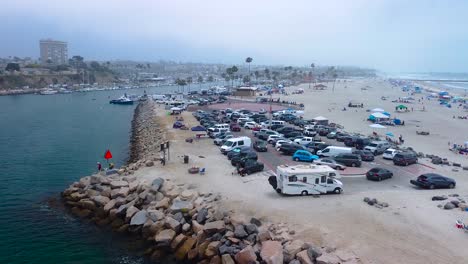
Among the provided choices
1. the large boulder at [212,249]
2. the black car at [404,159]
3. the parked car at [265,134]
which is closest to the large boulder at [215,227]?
the large boulder at [212,249]

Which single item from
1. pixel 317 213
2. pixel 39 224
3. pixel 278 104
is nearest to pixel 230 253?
pixel 317 213

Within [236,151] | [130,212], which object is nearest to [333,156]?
[236,151]

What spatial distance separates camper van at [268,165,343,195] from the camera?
20781 millimetres

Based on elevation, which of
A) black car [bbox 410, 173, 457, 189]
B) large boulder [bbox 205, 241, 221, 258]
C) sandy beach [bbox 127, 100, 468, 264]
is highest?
black car [bbox 410, 173, 457, 189]

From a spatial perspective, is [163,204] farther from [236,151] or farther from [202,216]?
[236,151]

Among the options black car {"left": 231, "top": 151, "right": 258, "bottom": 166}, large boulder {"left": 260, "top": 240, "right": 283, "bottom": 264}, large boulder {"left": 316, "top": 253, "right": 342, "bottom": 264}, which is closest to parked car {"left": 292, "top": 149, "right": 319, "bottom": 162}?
black car {"left": 231, "top": 151, "right": 258, "bottom": 166}

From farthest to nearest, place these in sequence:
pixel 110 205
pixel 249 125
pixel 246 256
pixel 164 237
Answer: pixel 249 125, pixel 110 205, pixel 164 237, pixel 246 256

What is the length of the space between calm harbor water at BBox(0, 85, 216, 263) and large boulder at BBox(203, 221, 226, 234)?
3223 mm

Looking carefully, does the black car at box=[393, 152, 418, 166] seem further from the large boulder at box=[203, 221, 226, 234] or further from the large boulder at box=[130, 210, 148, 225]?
the large boulder at box=[130, 210, 148, 225]

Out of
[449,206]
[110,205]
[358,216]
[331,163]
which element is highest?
[331,163]

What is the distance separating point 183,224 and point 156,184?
174 inches

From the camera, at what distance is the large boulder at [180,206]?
2061 centimetres

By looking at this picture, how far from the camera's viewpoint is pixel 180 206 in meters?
20.8

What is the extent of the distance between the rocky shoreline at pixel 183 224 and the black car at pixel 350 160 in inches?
433
